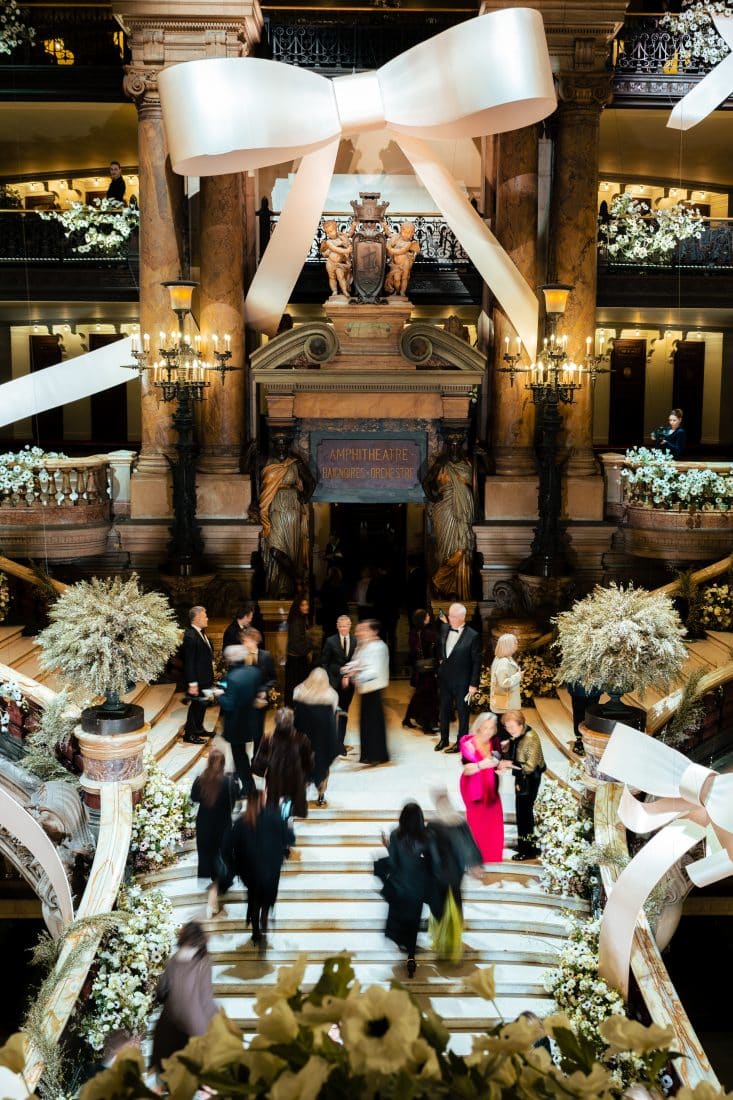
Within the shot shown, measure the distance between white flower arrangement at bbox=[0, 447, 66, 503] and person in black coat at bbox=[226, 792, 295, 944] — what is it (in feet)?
22.9

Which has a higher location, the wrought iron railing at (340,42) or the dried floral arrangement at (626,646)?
the wrought iron railing at (340,42)

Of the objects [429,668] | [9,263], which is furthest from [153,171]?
[429,668]

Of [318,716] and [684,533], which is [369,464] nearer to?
[684,533]

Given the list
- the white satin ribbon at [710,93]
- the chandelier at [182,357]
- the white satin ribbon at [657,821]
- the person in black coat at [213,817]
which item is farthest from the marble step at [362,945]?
the white satin ribbon at [710,93]

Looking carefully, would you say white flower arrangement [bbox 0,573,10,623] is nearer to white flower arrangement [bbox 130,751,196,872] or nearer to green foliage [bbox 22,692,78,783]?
green foliage [bbox 22,692,78,783]

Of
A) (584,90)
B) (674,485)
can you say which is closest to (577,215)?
(584,90)

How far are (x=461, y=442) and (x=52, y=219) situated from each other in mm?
6789

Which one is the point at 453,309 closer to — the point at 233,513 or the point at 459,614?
the point at 233,513

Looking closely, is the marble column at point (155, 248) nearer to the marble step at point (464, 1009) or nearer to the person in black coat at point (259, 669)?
the person in black coat at point (259, 669)

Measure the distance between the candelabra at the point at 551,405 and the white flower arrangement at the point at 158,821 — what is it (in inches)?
216

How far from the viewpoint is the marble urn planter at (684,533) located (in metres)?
13.8

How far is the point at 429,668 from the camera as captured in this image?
11789mm

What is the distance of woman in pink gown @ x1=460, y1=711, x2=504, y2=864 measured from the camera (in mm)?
8703

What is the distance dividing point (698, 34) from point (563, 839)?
38.7 ft
